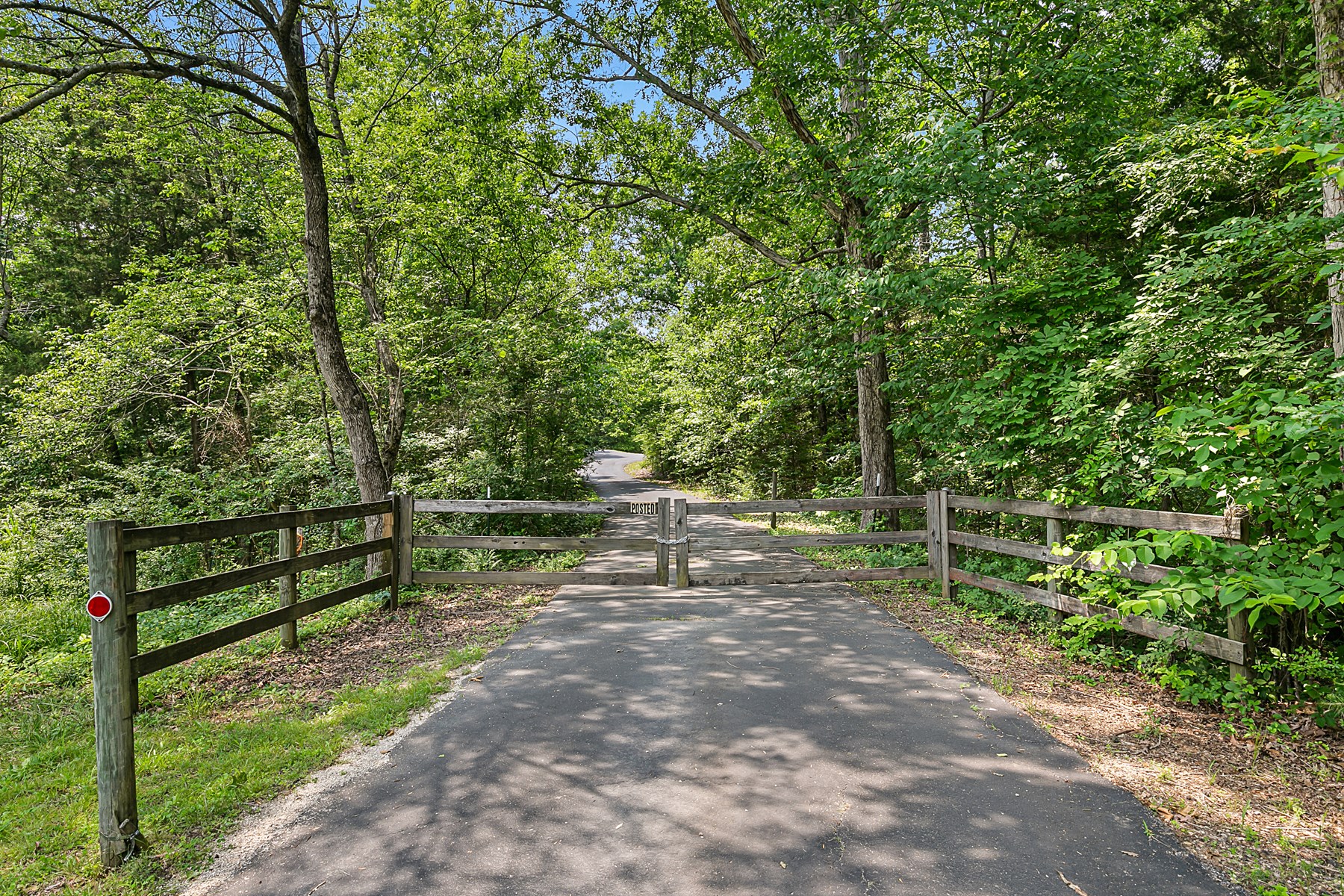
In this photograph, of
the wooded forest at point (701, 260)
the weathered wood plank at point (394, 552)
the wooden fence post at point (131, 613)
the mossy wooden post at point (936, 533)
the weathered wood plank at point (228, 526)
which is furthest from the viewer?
the mossy wooden post at point (936, 533)

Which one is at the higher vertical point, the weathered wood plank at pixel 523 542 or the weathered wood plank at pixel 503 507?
the weathered wood plank at pixel 503 507

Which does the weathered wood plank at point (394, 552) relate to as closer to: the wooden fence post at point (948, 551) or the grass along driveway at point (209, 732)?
the grass along driveway at point (209, 732)

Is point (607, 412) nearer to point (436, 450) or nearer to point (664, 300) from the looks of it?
point (436, 450)

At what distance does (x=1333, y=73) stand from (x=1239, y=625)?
4.14 metres

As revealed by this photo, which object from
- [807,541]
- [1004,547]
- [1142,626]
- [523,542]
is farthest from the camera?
[807,541]

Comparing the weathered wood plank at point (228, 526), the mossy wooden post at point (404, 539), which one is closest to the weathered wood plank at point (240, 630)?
the mossy wooden post at point (404, 539)

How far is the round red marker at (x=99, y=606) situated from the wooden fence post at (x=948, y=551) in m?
7.54

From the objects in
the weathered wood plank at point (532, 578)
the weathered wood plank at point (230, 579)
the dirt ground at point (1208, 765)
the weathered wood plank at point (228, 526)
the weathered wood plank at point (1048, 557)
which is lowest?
the dirt ground at point (1208, 765)

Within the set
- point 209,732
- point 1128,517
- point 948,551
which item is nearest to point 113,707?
point 209,732

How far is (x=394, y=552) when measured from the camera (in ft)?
24.9

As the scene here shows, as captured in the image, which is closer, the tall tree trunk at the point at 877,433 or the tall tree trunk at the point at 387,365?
the tall tree trunk at the point at 877,433

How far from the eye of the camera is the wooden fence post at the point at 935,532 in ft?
25.5

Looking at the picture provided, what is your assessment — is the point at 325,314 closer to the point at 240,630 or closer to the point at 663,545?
the point at 240,630

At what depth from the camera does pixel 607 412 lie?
19547mm
